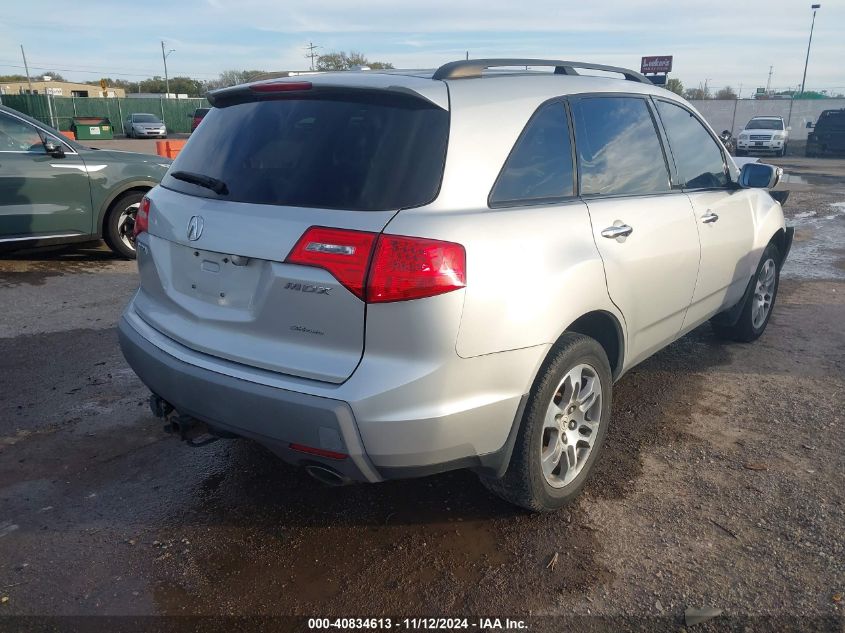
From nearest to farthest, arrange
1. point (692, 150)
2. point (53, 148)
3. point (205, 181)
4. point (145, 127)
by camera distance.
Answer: point (205, 181)
point (692, 150)
point (53, 148)
point (145, 127)

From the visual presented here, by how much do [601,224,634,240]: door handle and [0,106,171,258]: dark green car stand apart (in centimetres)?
640

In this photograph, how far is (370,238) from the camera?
231cm

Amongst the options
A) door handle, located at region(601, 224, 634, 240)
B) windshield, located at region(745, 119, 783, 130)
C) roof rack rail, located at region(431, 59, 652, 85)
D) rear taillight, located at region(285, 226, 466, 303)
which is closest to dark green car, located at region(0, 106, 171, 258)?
roof rack rail, located at region(431, 59, 652, 85)

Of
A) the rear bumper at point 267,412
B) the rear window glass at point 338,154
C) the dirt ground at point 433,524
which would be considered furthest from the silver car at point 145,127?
the rear bumper at point 267,412

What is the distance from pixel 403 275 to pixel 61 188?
6.53 meters

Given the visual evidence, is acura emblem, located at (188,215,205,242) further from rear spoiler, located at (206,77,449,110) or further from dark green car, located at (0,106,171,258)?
dark green car, located at (0,106,171,258)

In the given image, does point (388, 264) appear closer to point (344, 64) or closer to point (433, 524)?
point (433, 524)

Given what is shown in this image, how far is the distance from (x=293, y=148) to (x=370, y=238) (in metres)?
0.62

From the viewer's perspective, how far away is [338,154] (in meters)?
2.54

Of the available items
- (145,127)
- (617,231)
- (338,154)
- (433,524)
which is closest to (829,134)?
(617,231)

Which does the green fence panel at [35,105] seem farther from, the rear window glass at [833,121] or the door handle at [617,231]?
the door handle at [617,231]

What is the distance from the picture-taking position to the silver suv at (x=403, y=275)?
2322 millimetres

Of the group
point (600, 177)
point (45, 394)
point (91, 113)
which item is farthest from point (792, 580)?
point (91, 113)

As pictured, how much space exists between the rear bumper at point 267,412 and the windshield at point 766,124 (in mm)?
32288
